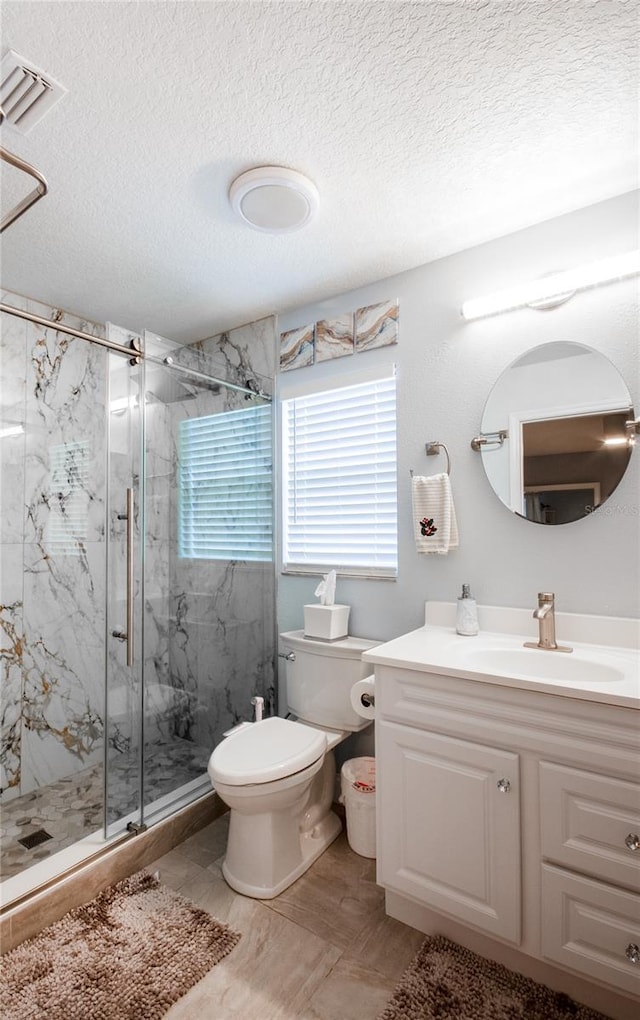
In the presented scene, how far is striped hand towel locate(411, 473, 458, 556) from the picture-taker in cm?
192

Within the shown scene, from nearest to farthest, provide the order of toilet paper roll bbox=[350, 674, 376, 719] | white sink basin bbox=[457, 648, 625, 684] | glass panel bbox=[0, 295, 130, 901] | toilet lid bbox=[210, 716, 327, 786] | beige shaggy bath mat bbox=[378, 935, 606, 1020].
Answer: beige shaggy bath mat bbox=[378, 935, 606, 1020] → white sink basin bbox=[457, 648, 625, 684] → toilet lid bbox=[210, 716, 327, 786] → toilet paper roll bbox=[350, 674, 376, 719] → glass panel bbox=[0, 295, 130, 901]

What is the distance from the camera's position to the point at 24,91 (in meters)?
1.24

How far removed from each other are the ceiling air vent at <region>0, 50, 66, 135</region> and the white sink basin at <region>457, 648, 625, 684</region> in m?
1.89

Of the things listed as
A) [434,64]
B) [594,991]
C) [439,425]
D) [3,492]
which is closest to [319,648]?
[439,425]

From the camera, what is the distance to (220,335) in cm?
283

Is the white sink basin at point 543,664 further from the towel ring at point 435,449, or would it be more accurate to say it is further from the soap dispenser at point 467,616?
the towel ring at point 435,449

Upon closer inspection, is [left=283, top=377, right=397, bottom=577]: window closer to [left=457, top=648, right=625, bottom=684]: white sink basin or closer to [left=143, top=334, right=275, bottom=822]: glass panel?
[left=143, top=334, right=275, bottom=822]: glass panel

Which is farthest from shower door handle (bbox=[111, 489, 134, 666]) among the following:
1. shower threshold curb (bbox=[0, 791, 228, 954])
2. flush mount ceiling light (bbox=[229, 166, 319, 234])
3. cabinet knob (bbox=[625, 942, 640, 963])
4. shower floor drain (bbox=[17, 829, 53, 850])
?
cabinet knob (bbox=[625, 942, 640, 963])

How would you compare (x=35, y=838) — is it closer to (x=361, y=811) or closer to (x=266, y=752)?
(x=266, y=752)

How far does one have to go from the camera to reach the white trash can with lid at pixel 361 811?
1875 mm

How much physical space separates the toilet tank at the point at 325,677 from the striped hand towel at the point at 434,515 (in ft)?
1.65

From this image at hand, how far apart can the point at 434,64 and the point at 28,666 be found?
2.68m

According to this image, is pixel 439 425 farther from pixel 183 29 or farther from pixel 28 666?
pixel 28 666

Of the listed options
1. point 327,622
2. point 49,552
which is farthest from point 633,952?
point 49,552
